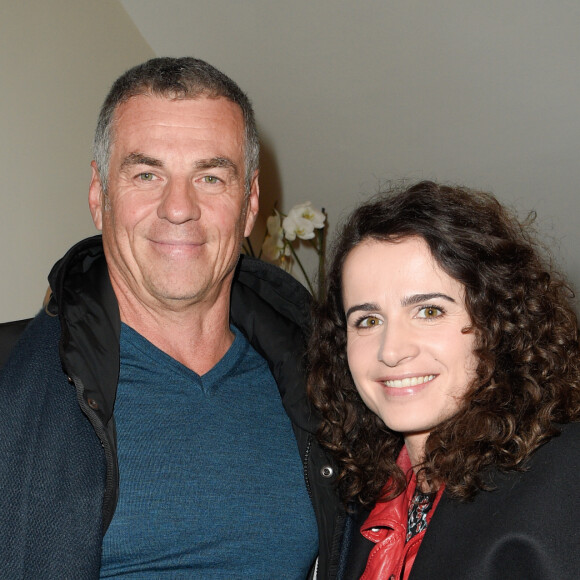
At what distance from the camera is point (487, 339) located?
4.55 feet

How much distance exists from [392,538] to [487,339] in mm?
444

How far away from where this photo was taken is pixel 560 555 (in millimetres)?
1130

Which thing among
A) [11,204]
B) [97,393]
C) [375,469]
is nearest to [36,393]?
[97,393]

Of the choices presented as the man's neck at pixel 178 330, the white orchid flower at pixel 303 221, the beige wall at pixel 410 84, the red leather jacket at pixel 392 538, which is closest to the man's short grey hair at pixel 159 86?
the man's neck at pixel 178 330

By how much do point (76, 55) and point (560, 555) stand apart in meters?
2.22

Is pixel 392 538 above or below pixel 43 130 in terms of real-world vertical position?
below

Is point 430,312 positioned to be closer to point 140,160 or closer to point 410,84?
point 140,160

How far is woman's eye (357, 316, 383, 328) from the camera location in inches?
58.3

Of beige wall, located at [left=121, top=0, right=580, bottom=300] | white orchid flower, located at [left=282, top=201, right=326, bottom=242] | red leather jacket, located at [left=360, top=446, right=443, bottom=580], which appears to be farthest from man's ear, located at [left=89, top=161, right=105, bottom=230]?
white orchid flower, located at [left=282, top=201, right=326, bottom=242]

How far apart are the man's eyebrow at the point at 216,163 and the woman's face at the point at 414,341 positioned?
0.47 m

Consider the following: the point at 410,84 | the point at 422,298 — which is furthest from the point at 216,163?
the point at 410,84

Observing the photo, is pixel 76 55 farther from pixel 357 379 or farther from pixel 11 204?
pixel 357 379

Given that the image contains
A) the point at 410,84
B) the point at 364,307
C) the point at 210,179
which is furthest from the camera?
the point at 410,84

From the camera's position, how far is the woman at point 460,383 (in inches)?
48.6
